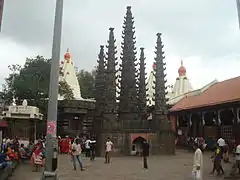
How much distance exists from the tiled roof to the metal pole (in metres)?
22.2

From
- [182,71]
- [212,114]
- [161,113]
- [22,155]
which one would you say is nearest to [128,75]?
[161,113]

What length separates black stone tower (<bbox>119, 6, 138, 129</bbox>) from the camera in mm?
35459

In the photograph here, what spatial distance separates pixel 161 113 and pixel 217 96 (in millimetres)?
6815

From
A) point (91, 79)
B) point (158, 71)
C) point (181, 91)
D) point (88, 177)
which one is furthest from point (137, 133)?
point (91, 79)

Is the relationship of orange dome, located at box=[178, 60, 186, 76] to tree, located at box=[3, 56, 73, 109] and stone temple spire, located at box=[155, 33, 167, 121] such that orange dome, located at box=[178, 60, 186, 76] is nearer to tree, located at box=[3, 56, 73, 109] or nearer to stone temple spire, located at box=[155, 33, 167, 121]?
tree, located at box=[3, 56, 73, 109]

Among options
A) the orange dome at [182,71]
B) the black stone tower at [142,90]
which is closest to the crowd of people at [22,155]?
the black stone tower at [142,90]

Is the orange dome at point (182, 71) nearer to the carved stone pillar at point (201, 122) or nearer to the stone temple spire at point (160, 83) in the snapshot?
the carved stone pillar at point (201, 122)

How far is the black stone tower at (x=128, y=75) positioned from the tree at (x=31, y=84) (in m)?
10.7

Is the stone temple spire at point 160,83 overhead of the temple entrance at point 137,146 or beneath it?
overhead

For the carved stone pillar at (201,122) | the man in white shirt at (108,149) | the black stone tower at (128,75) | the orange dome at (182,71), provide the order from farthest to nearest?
1. the orange dome at (182,71)
2. the carved stone pillar at (201,122)
3. the black stone tower at (128,75)
4. the man in white shirt at (108,149)

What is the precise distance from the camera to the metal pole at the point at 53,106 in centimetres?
1011

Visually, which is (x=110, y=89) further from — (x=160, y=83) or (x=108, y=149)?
(x=108, y=149)

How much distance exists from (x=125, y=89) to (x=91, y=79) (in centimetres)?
3175

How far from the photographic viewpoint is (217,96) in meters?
35.7
